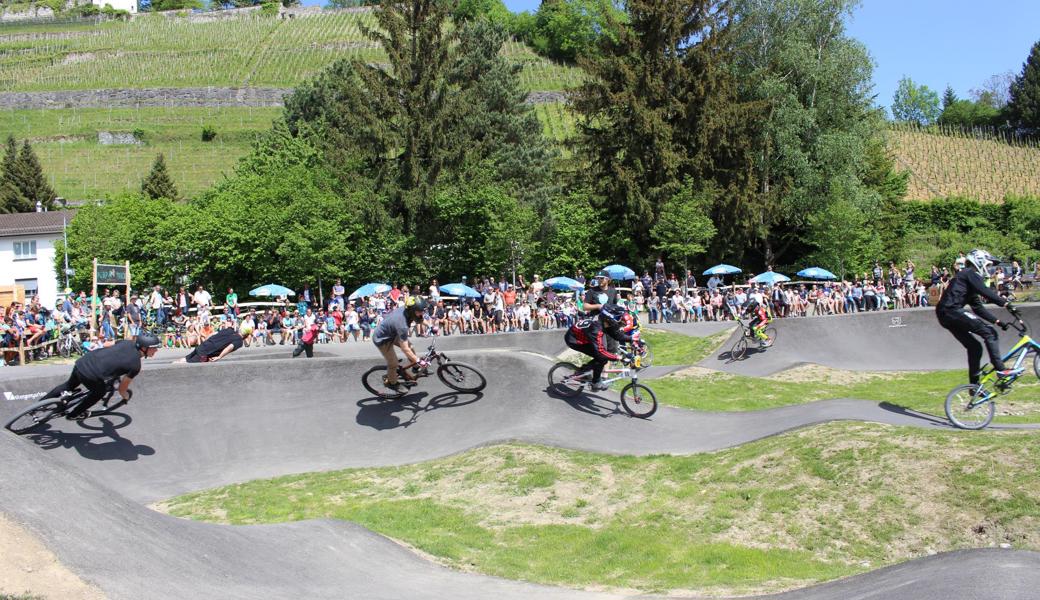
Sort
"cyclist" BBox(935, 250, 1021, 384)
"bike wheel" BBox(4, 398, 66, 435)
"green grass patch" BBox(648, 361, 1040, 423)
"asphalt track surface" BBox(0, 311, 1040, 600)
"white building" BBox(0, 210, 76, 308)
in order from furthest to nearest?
"white building" BBox(0, 210, 76, 308) < "green grass patch" BBox(648, 361, 1040, 423) < "cyclist" BBox(935, 250, 1021, 384) < "bike wheel" BBox(4, 398, 66, 435) < "asphalt track surface" BBox(0, 311, 1040, 600)

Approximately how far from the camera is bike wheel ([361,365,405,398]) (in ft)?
42.3

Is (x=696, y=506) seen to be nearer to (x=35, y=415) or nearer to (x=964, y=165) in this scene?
(x=35, y=415)

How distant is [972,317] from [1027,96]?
96596mm

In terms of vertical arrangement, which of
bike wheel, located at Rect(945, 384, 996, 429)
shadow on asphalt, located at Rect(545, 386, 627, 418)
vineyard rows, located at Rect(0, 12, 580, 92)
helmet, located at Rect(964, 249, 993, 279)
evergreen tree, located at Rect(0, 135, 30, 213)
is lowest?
shadow on asphalt, located at Rect(545, 386, 627, 418)

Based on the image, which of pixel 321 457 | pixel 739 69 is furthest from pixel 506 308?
pixel 739 69

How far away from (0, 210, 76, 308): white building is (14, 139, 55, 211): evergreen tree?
15.0 m

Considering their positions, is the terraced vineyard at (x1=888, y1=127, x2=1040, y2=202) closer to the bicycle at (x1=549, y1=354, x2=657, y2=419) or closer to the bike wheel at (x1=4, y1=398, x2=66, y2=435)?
the bicycle at (x1=549, y1=354, x2=657, y2=419)

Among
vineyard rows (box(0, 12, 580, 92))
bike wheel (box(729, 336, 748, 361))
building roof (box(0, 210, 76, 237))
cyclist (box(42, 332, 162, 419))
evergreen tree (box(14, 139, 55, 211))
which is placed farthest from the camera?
vineyard rows (box(0, 12, 580, 92))

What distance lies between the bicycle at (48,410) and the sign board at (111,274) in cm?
1210

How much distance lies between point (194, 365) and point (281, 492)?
9.67ft

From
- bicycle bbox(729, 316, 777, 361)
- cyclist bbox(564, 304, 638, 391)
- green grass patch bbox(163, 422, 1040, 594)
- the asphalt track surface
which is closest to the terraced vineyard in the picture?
bicycle bbox(729, 316, 777, 361)

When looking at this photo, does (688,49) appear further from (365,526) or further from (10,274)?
(10,274)

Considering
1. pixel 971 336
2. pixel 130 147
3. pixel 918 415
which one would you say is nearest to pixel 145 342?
pixel 918 415

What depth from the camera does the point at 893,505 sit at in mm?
8242
